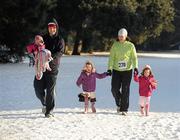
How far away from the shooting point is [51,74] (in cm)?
1166

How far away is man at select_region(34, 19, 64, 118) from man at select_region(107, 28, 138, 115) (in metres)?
1.32

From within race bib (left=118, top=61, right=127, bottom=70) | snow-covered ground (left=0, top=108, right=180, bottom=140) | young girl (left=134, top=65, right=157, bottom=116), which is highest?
race bib (left=118, top=61, right=127, bottom=70)

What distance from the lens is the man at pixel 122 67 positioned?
12.4m

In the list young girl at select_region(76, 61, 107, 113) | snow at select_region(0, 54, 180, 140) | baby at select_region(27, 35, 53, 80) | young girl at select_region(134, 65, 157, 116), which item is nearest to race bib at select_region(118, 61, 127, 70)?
young girl at select_region(134, 65, 157, 116)

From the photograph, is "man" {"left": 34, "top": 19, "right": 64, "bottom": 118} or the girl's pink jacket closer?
"man" {"left": 34, "top": 19, "right": 64, "bottom": 118}

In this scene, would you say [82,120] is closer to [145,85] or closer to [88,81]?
[88,81]

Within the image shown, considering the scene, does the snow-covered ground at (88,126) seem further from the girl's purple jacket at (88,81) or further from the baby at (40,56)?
the baby at (40,56)

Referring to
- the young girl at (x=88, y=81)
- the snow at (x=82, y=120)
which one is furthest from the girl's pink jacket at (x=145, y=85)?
the young girl at (x=88, y=81)

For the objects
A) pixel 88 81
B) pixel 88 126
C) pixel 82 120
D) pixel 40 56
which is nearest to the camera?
pixel 88 126

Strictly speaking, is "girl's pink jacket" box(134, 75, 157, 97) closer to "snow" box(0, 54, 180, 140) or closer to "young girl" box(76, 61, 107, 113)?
"snow" box(0, 54, 180, 140)

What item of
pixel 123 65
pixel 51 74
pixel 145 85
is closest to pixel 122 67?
pixel 123 65

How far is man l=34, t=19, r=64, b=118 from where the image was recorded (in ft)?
38.2

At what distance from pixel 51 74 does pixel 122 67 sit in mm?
1701

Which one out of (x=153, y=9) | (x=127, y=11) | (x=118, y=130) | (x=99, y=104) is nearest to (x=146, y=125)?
(x=118, y=130)
